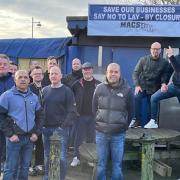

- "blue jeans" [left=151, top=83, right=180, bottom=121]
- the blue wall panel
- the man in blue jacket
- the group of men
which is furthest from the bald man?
the blue wall panel

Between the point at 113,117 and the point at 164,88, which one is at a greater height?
the point at 164,88

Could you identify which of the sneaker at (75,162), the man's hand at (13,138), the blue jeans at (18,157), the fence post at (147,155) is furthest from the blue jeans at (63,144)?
the sneaker at (75,162)

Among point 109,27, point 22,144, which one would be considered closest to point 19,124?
point 22,144

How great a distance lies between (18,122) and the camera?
5512 mm

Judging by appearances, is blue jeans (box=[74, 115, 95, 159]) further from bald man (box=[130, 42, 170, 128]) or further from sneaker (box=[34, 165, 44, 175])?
bald man (box=[130, 42, 170, 128])

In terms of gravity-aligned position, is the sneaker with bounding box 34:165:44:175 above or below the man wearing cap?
below

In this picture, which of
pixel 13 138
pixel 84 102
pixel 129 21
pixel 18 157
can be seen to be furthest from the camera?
pixel 129 21

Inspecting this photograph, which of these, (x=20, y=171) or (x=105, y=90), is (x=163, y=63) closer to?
(x=105, y=90)

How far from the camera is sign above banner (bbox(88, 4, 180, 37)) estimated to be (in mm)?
10789

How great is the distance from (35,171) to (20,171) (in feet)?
4.25

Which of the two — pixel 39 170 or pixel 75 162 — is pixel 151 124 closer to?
pixel 75 162

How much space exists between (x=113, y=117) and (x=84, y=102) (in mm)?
1741

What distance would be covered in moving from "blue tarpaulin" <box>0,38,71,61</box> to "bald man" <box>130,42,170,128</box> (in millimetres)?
5398

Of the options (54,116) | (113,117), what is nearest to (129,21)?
(54,116)
